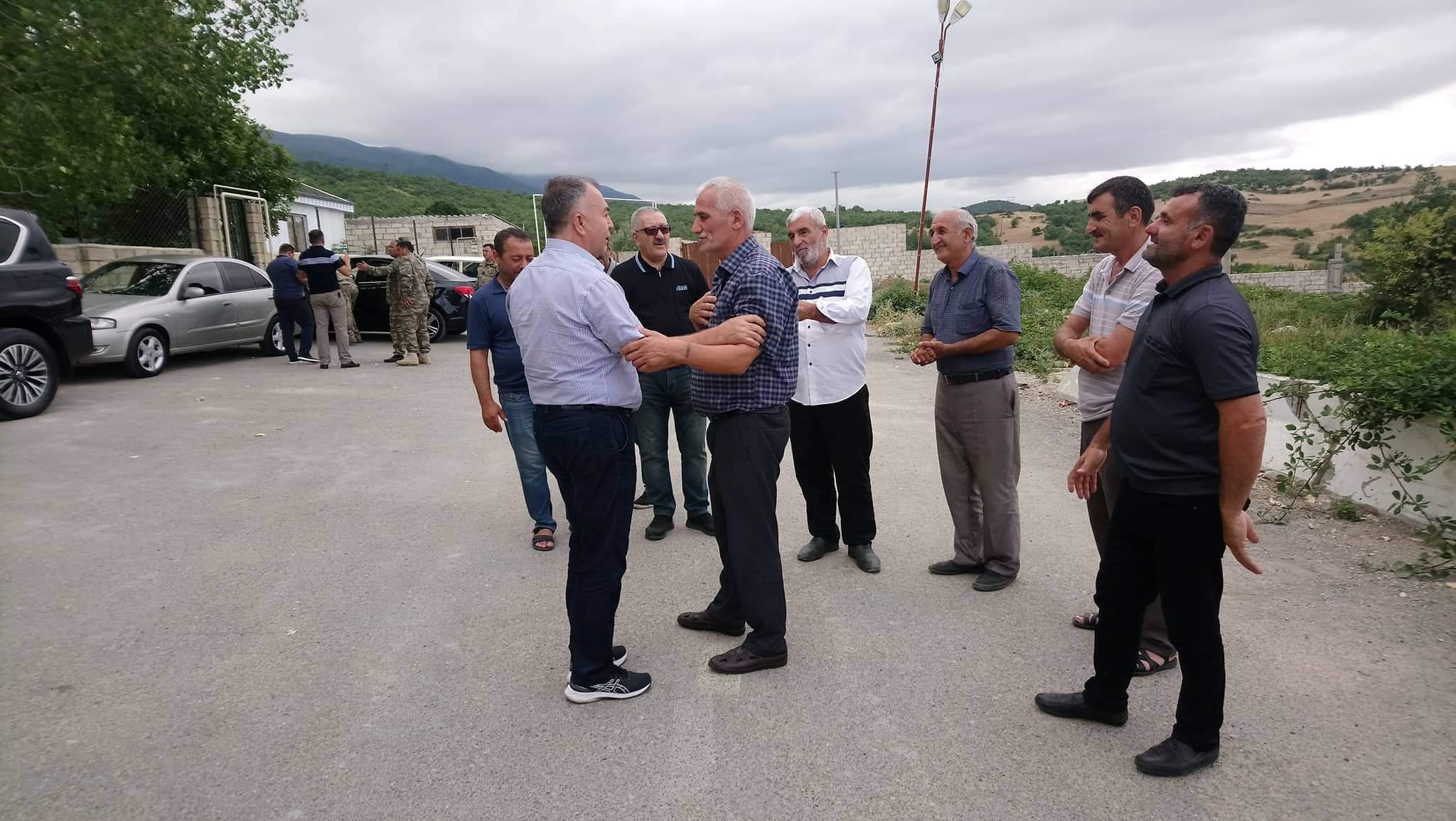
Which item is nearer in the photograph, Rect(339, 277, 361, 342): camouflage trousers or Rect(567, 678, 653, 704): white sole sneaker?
Rect(567, 678, 653, 704): white sole sneaker

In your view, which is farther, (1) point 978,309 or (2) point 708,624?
(1) point 978,309

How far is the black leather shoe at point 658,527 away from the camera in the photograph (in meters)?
5.03

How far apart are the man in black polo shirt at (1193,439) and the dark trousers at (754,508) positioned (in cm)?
131

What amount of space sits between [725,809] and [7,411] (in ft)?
29.6

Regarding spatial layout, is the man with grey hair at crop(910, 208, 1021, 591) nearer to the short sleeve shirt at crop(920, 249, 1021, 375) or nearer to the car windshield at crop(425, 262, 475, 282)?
the short sleeve shirt at crop(920, 249, 1021, 375)

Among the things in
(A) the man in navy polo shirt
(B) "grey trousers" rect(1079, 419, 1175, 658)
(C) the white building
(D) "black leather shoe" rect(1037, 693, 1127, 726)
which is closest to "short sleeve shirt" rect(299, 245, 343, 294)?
(A) the man in navy polo shirt

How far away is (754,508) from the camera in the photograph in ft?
10.8

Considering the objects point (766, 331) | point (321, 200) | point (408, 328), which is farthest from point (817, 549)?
point (321, 200)

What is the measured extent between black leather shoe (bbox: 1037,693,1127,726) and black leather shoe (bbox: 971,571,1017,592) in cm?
110

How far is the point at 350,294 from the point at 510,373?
35.6 ft

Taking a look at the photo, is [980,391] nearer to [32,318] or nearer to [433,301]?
[32,318]

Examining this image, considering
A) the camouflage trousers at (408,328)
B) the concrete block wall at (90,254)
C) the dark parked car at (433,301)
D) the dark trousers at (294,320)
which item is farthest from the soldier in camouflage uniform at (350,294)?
the concrete block wall at (90,254)

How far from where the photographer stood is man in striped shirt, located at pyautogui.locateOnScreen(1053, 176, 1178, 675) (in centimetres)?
332

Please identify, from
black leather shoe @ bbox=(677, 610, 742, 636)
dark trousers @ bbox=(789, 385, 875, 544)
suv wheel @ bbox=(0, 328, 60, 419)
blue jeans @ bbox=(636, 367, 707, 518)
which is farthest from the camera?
suv wheel @ bbox=(0, 328, 60, 419)
